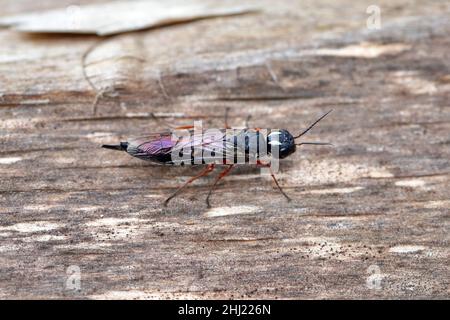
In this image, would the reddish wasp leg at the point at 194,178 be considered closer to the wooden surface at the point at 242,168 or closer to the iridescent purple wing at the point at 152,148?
the wooden surface at the point at 242,168

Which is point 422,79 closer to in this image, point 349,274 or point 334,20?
point 334,20

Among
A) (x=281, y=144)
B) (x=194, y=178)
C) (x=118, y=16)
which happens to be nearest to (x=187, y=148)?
(x=194, y=178)

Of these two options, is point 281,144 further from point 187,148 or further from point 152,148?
point 152,148

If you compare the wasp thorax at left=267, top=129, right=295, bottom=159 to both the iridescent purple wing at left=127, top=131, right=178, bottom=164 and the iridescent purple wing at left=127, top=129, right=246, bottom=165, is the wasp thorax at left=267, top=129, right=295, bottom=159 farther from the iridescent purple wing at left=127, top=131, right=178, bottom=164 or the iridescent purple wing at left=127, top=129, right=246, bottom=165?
the iridescent purple wing at left=127, top=131, right=178, bottom=164

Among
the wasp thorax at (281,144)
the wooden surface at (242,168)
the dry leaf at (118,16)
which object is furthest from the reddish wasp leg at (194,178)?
the dry leaf at (118,16)

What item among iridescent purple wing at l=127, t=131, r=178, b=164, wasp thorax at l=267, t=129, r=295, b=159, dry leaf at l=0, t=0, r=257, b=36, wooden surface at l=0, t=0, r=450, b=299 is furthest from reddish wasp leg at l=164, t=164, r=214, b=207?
dry leaf at l=0, t=0, r=257, b=36
